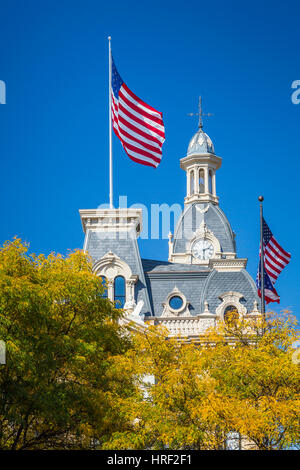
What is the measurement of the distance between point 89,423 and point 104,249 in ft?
77.1

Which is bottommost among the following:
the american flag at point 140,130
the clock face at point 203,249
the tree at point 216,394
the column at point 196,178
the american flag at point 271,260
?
the tree at point 216,394

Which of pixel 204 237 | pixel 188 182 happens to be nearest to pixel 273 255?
pixel 204 237

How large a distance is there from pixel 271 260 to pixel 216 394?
9.79 metres

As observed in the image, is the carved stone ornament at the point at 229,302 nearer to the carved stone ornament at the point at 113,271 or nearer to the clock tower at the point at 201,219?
the carved stone ornament at the point at 113,271

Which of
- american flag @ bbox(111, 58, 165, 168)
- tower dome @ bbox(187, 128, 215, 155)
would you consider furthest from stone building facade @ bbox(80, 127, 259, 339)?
tower dome @ bbox(187, 128, 215, 155)

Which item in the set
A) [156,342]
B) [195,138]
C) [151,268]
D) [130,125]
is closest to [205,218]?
[195,138]

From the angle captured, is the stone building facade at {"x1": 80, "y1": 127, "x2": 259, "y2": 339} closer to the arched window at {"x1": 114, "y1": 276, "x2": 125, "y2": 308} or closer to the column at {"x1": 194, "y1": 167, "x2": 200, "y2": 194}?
the arched window at {"x1": 114, "y1": 276, "x2": 125, "y2": 308}

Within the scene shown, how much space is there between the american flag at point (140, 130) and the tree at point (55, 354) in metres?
10.4

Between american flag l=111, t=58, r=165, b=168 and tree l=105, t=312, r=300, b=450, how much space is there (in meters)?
10.7

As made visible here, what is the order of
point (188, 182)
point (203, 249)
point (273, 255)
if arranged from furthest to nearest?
point (188, 182), point (203, 249), point (273, 255)

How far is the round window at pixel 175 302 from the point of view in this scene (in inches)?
2318

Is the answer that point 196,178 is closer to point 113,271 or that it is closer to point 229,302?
point 113,271

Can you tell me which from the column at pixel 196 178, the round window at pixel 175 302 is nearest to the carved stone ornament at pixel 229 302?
the round window at pixel 175 302

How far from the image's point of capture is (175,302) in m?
59.1
